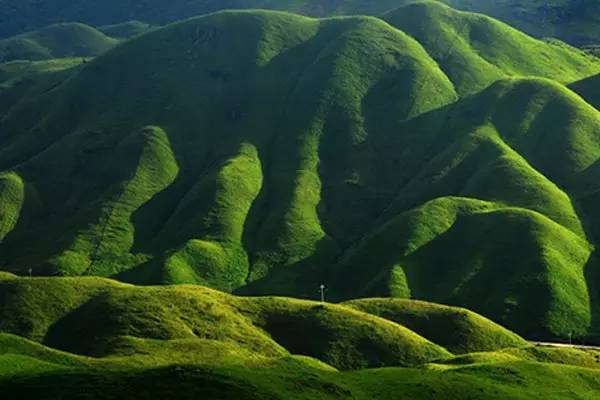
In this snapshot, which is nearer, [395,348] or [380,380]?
[380,380]

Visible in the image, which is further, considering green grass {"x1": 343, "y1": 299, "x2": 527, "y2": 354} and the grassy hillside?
green grass {"x1": 343, "y1": 299, "x2": 527, "y2": 354}

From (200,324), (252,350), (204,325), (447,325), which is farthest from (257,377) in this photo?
(447,325)

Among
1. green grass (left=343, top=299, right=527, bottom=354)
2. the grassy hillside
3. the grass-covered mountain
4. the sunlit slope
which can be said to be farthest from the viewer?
green grass (left=343, top=299, right=527, bottom=354)

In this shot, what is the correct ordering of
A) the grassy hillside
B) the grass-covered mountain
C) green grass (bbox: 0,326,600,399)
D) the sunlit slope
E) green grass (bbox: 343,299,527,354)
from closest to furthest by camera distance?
green grass (bbox: 0,326,600,399) → the grass-covered mountain → the grassy hillside → the sunlit slope → green grass (bbox: 343,299,527,354)

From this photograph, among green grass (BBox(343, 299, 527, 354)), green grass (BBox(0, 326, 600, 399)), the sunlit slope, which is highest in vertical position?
green grass (BBox(0, 326, 600, 399))

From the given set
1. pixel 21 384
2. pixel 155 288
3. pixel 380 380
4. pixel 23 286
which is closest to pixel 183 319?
pixel 155 288

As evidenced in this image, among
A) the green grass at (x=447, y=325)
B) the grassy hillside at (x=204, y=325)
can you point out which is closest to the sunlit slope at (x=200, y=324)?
the grassy hillside at (x=204, y=325)

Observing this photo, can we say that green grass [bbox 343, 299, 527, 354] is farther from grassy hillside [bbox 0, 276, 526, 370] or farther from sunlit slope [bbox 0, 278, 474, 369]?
sunlit slope [bbox 0, 278, 474, 369]

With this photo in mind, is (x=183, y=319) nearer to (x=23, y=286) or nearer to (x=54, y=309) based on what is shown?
(x=54, y=309)

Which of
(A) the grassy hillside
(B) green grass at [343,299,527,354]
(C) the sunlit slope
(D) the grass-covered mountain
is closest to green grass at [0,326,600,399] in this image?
(D) the grass-covered mountain
